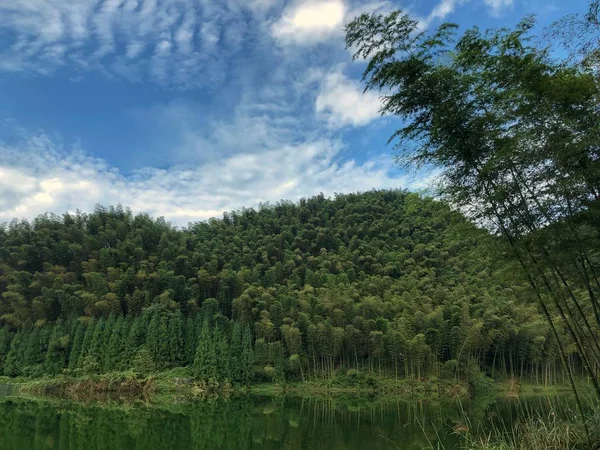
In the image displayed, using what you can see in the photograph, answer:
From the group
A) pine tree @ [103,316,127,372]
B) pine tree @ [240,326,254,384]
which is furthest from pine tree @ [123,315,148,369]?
pine tree @ [240,326,254,384]

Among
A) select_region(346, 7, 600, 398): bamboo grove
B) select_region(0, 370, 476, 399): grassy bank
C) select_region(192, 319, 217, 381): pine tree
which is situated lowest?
select_region(0, 370, 476, 399): grassy bank

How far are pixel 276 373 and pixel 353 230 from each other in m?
25.6

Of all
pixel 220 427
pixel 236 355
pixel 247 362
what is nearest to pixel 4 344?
pixel 236 355

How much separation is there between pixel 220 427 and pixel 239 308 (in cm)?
1998

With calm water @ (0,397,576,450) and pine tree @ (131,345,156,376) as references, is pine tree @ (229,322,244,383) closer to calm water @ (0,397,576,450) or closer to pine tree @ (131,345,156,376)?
pine tree @ (131,345,156,376)

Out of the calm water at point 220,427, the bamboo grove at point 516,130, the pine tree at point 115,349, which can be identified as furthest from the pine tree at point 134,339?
the bamboo grove at point 516,130

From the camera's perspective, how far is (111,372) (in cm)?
2916

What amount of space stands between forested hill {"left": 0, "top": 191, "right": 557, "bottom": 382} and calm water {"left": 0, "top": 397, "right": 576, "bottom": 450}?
9.08m

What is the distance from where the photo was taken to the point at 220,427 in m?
14.7

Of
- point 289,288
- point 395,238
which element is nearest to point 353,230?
point 395,238

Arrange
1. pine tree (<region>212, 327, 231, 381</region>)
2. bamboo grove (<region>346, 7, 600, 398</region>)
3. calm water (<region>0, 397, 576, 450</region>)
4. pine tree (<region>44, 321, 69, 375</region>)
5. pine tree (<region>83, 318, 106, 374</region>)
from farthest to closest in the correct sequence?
pine tree (<region>44, 321, 69, 375</region>)
pine tree (<region>212, 327, 231, 381</region>)
pine tree (<region>83, 318, 106, 374</region>)
calm water (<region>0, 397, 576, 450</region>)
bamboo grove (<region>346, 7, 600, 398</region>)

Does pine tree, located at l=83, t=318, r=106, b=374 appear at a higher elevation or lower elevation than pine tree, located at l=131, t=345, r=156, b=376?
higher

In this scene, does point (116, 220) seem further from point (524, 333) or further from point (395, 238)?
point (524, 333)

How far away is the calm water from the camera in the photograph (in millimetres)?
11297
